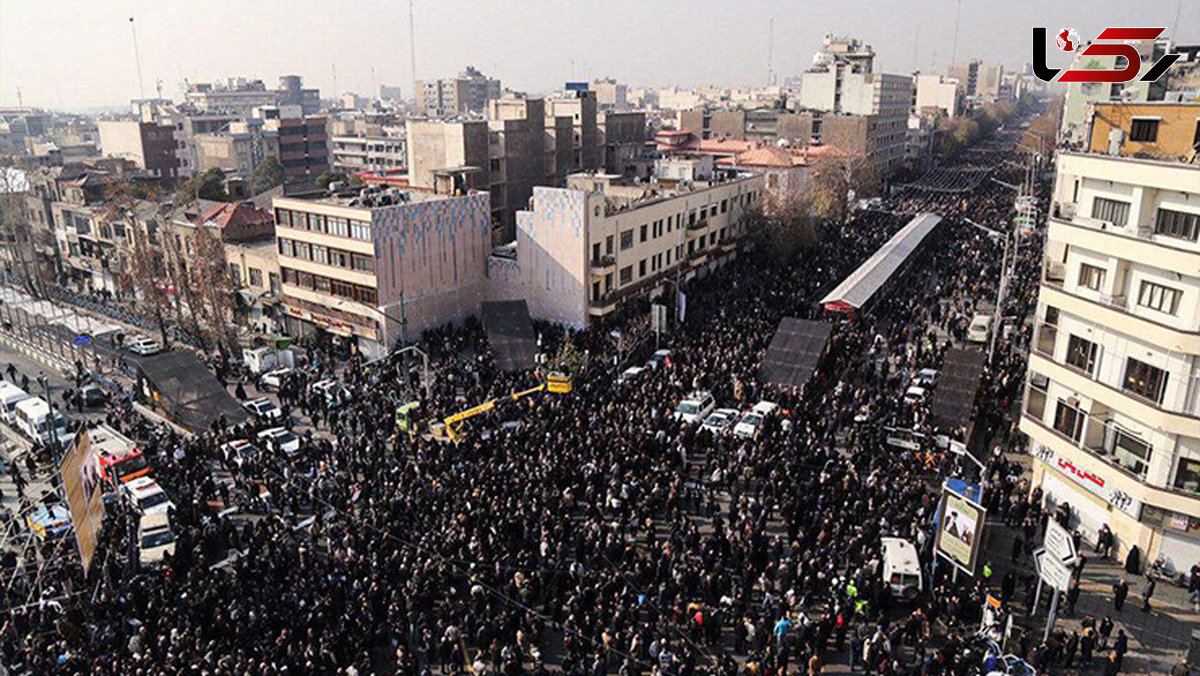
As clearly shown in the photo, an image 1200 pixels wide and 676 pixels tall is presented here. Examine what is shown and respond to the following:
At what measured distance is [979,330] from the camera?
37.2 meters

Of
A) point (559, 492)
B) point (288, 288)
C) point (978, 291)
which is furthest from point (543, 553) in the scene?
point (978, 291)

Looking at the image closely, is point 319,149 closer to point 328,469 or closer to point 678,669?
point 328,469

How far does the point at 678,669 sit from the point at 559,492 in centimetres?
732

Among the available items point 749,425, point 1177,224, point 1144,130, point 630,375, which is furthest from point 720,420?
point 1144,130

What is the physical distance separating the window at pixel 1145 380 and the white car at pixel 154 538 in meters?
25.3

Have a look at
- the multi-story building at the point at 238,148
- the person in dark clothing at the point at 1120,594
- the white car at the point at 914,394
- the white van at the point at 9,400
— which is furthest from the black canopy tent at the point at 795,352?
the multi-story building at the point at 238,148

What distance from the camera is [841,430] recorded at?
1134 inches

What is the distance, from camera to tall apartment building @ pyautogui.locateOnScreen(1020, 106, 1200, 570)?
1917cm

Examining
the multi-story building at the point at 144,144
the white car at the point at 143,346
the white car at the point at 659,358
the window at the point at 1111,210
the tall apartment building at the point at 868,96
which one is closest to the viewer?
the window at the point at 1111,210

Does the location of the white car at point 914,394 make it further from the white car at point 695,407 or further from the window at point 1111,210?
the window at point 1111,210

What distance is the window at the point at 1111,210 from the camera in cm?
2103

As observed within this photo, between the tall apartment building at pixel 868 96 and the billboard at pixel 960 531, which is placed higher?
the tall apartment building at pixel 868 96

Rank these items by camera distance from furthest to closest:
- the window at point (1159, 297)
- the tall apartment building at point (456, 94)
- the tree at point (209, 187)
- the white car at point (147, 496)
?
the tall apartment building at point (456, 94)
the tree at point (209, 187)
the white car at point (147, 496)
the window at point (1159, 297)

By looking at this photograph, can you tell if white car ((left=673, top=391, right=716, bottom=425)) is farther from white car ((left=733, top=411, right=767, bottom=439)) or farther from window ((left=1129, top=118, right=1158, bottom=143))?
window ((left=1129, top=118, right=1158, bottom=143))
